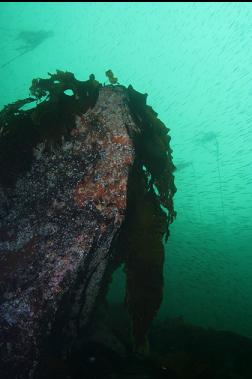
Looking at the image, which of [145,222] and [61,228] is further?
[145,222]

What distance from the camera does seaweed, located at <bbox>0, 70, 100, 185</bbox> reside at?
4305 millimetres

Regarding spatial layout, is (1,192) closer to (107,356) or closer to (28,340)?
(28,340)

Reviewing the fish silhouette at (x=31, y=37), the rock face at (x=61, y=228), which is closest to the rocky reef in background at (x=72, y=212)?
the rock face at (x=61, y=228)

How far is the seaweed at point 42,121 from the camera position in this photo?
4.30 metres

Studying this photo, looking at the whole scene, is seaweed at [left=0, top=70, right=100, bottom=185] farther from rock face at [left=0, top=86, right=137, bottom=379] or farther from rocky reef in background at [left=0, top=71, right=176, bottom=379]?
rock face at [left=0, top=86, right=137, bottom=379]

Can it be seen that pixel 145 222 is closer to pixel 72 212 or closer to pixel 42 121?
pixel 72 212

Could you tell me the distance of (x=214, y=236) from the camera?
1426 inches

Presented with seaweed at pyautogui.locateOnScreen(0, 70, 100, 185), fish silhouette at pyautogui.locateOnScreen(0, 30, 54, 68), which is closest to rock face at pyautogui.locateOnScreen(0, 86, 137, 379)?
seaweed at pyautogui.locateOnScreen(0, 70, 100, 185)

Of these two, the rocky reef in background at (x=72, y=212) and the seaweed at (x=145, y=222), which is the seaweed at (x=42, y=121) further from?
the seaweed at (x=145, y=222)

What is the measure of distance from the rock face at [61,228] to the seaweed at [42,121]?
0.42ft

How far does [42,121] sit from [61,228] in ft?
5.12

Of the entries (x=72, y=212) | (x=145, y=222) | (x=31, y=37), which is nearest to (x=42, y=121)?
(x=72, y=212)

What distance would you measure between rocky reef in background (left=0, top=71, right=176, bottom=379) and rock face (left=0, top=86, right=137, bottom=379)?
0.04 feet

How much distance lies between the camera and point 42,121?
429 cm
